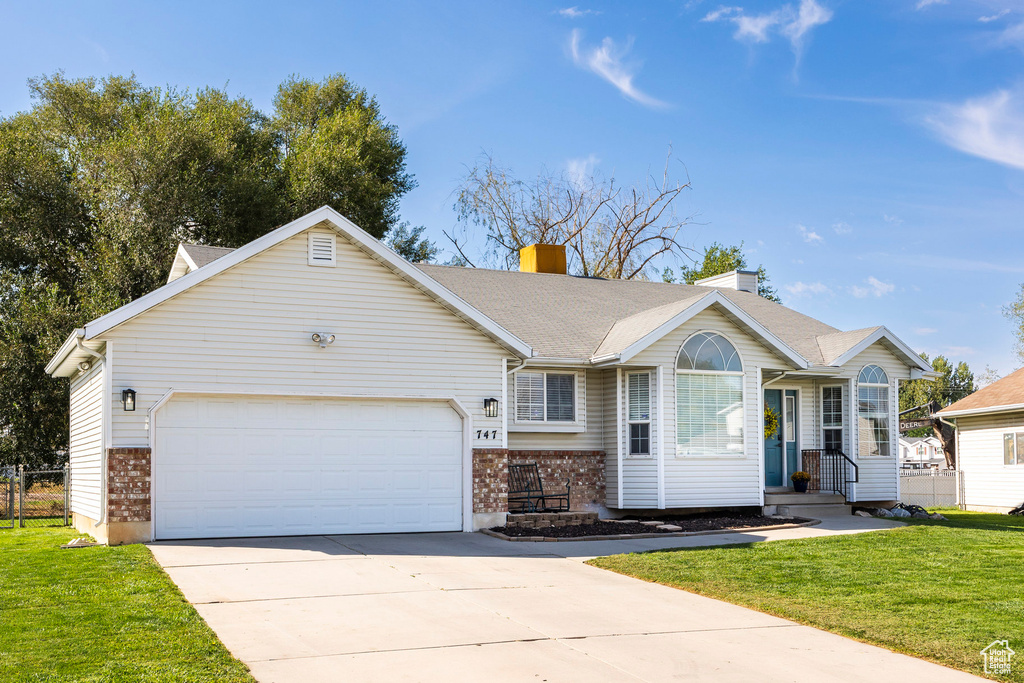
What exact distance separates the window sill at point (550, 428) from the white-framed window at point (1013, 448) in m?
13.1

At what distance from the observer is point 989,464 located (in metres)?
24.8

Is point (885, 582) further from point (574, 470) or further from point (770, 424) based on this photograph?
point (770, 424)

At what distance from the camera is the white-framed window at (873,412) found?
19.8 meters

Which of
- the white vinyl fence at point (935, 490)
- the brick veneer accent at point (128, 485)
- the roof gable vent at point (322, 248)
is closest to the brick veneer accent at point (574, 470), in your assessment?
the roof gable vent at point (322, 248)

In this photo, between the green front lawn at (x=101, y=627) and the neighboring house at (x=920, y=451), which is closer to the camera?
the green front lawn at (x=101, y=627)

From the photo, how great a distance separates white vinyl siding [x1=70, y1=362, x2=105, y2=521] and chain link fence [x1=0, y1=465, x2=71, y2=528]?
4.52ft

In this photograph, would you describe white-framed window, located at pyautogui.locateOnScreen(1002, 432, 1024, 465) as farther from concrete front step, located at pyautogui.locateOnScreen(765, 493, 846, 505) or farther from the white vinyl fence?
concrete front step, located at pyautogui.locateOnScreen(765, 493, 846, 505)

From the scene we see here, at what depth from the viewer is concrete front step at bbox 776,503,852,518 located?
59.6ft

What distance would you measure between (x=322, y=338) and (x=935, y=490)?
65.1 feet

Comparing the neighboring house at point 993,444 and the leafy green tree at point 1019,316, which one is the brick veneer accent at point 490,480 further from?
the leafy green tree at point 1019,316

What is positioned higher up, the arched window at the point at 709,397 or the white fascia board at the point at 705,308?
the white fascia board at the point at 705,308

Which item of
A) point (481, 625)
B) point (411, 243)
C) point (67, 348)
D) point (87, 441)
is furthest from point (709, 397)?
point (411, 243)

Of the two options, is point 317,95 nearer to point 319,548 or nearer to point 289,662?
point 319,548

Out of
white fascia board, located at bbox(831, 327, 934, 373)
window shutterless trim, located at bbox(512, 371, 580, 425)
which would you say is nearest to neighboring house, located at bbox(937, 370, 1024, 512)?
white fascia board, located at bbox(831, 327, 934, 373)
